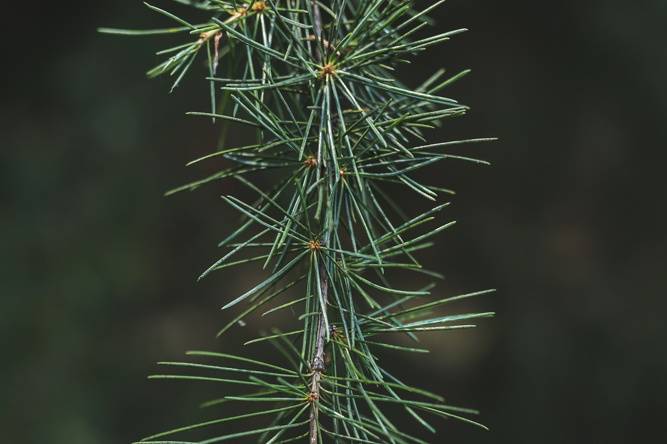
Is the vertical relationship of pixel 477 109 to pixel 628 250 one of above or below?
above

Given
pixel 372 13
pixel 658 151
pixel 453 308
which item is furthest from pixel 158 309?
pixel 372 13

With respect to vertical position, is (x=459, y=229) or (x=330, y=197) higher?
(x=330, y=197)

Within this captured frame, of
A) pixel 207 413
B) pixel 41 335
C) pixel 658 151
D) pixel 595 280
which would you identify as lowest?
pixel 207 413

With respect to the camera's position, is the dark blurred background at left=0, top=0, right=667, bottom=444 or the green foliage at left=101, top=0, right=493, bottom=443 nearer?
the green foliage at left=101, top=0, right=493, bottom=443

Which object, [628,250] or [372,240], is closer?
[372,240]

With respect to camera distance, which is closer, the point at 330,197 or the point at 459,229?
the point at 330,197

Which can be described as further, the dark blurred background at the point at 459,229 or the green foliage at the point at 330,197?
the dark blurred background at the point at 459,229

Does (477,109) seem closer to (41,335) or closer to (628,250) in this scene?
(628,250)

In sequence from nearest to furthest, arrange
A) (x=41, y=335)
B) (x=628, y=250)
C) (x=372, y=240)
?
(x=372, y=240)
(x=41, y=335)
(x=628, y=250)
